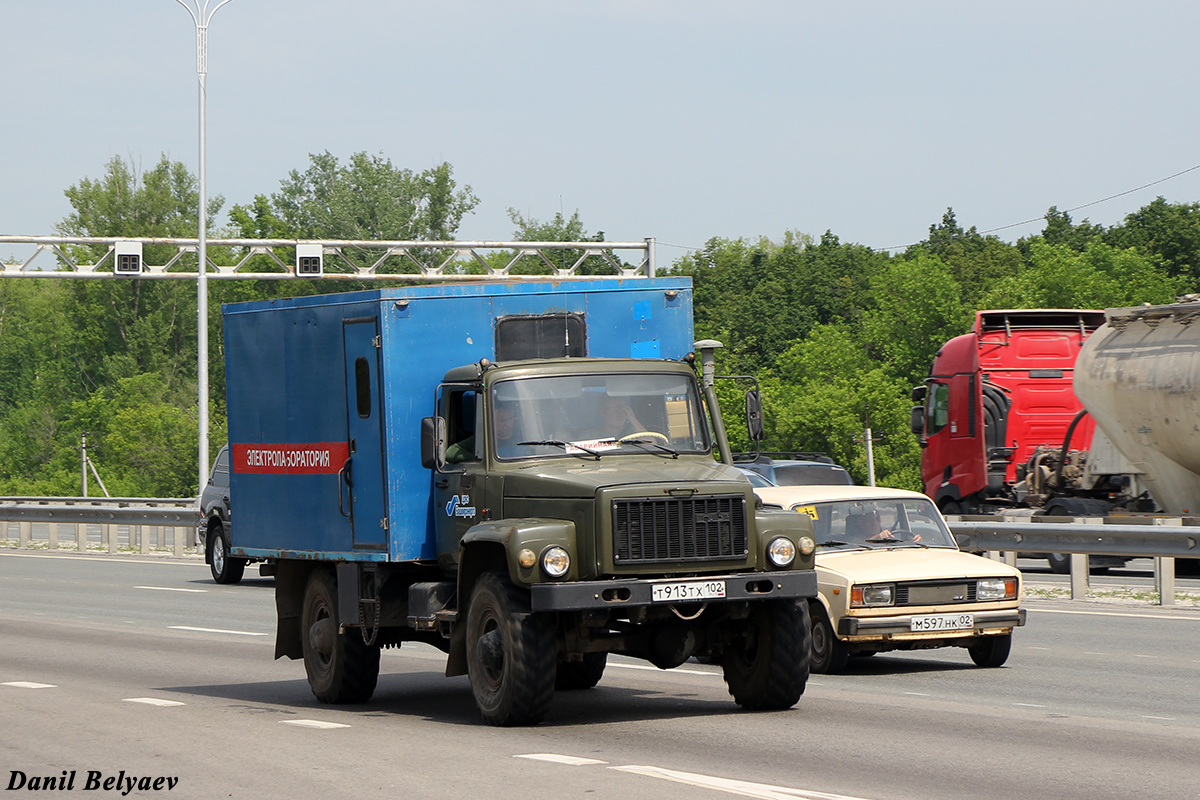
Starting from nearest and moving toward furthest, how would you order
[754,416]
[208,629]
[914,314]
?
[754,416], [208,629], [914,314]

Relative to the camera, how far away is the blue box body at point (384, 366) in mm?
11602

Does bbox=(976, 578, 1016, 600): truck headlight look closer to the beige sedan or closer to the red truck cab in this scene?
the beige sedan

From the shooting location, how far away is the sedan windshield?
14250 millimetres

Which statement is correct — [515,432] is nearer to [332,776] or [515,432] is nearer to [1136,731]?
[332,776]

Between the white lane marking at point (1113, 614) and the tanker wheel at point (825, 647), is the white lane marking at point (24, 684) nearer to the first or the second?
the tanker wheel at point (825, 647)

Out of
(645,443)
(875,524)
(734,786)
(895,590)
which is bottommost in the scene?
(734,786)

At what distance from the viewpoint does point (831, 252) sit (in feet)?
369

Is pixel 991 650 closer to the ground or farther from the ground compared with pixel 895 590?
closer to the ground

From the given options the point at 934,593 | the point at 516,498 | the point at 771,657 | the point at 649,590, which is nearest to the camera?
the point at 649,590

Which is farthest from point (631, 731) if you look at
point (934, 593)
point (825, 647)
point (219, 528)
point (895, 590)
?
point (219, 528)

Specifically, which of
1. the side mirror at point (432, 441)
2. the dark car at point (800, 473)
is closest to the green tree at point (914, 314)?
the dark car at point (800, 473)

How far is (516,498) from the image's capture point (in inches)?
423

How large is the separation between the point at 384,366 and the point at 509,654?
94.6 inches

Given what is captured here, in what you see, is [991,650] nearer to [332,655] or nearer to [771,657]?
[771,657]
